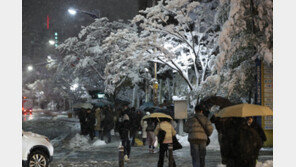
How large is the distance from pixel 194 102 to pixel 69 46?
65.1 feet

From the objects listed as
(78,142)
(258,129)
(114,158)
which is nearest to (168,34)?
Result: (78,142)

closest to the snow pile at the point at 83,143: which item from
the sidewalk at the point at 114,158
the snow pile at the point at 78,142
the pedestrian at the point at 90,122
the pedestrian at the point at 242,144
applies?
the snow pile at the point at 78,142

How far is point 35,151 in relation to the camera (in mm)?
11352

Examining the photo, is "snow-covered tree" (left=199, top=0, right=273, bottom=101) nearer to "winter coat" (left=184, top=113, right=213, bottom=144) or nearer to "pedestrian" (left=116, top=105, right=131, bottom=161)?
"pedestrian" (left=116, top=105, right=131, bottom=161)

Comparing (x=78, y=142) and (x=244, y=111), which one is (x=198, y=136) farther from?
Answer: (x=78, y=142)

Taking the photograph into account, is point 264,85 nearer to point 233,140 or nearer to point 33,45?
point 233,140

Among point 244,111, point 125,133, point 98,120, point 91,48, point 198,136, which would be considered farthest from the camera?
point 91,48

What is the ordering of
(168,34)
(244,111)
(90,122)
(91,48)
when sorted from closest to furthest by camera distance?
(244,111)
(90,122)
(168,34)
(91,48)

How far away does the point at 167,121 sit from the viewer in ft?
38.1

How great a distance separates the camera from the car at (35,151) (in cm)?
1101

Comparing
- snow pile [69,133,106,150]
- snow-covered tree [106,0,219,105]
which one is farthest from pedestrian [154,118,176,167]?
snow-covered tree [106,0,219,105]

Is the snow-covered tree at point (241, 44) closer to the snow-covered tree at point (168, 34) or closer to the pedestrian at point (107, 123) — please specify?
the snow-covered tree at point (168, 34)

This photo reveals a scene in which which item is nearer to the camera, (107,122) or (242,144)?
(242,144)

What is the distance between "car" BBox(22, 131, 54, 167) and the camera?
11.0 meters
